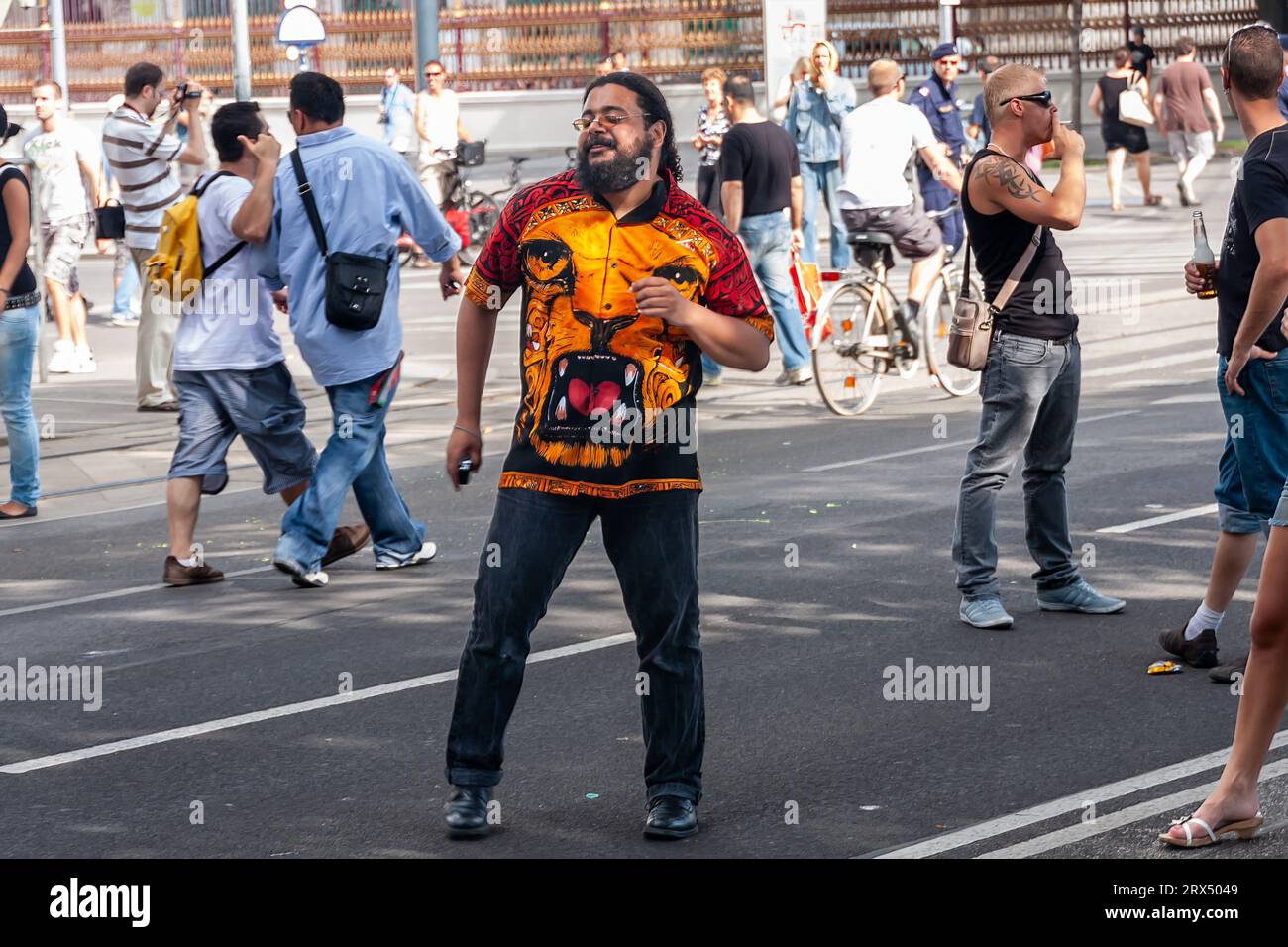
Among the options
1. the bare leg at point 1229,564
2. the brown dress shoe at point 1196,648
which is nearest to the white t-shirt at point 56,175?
the brown dress shoe at point 1196,648

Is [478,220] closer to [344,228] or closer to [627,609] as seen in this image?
[344,228]

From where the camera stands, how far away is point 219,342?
853 centimetres

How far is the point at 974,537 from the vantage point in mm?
7363

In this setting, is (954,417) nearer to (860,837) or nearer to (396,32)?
(860,837)

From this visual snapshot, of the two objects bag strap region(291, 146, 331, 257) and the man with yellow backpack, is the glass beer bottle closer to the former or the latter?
bag strap region(291, 146, 331, 257)

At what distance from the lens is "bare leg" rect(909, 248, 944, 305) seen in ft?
42.4

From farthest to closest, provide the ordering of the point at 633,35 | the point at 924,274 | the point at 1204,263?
the point at 633,35
the point at 924,274
the point at 1204,263

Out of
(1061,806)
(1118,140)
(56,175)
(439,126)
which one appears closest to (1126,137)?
(1118,140)

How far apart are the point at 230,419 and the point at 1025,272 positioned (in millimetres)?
3504

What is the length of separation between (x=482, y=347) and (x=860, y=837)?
1.63m

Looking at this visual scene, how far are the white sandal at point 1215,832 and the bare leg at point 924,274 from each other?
27.1ft
